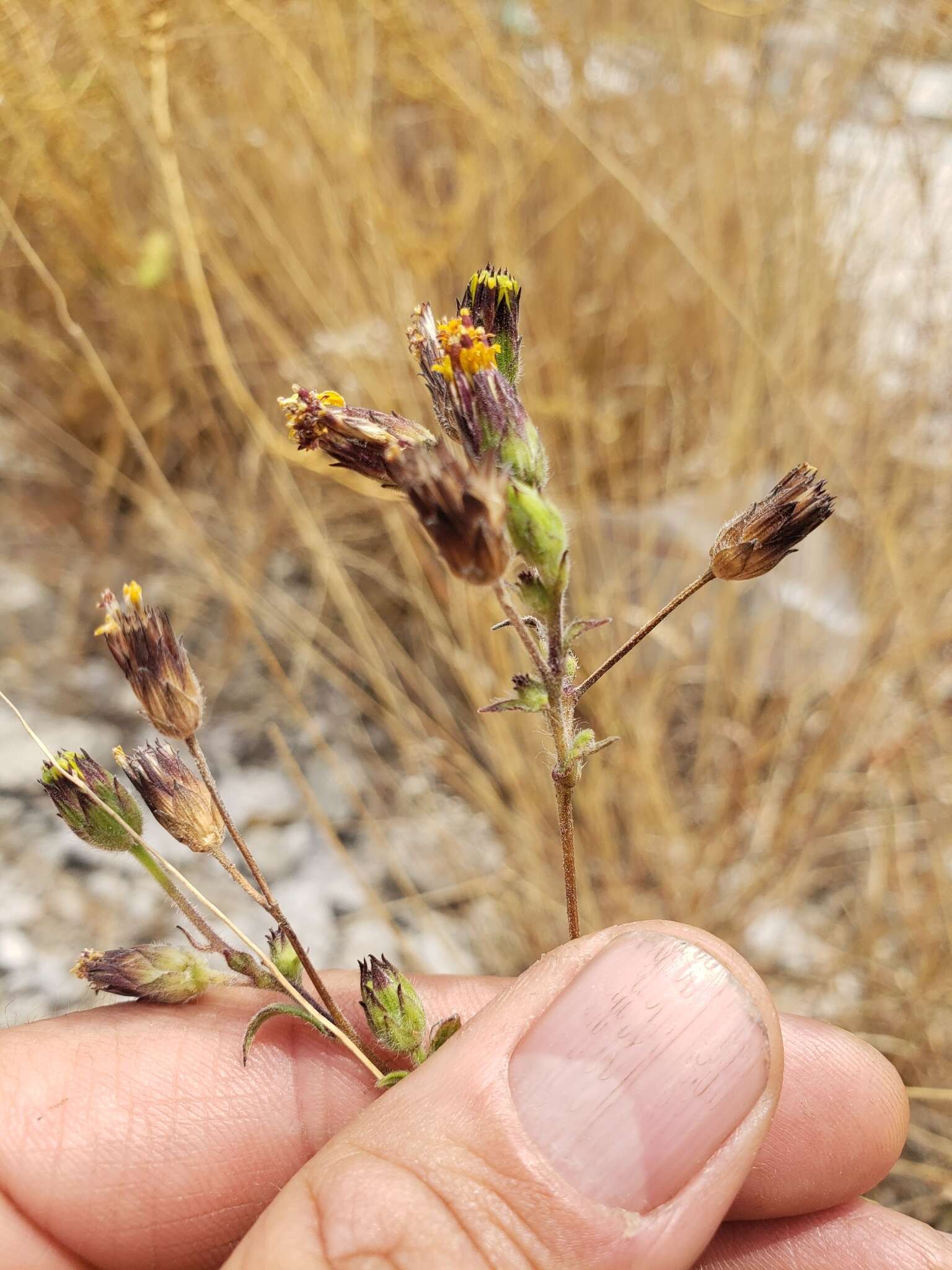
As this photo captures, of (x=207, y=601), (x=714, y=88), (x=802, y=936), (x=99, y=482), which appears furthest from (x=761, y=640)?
(x=99, y=482)

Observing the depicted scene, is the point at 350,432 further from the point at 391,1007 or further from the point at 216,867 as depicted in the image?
the point at 216,867

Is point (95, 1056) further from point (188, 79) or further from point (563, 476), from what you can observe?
point (188, 79)

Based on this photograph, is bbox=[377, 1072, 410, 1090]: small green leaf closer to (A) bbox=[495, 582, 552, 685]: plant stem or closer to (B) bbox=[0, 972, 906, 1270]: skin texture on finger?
(B) bbox=[0, 972, 906, 1270]: skin texture on finger

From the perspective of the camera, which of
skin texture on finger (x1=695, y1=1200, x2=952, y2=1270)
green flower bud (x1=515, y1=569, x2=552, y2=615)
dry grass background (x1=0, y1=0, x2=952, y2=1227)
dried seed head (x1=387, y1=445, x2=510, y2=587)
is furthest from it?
dry grass background (x1=0, y1=0, x2=952, y2=1227)

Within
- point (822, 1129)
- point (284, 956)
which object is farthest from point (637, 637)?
point (822, 1129)

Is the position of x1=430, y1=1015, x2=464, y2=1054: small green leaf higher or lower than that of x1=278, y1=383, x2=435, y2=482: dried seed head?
lower

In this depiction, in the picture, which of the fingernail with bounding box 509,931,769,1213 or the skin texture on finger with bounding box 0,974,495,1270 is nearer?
the fingernail with bounding box 509,931,769,1213

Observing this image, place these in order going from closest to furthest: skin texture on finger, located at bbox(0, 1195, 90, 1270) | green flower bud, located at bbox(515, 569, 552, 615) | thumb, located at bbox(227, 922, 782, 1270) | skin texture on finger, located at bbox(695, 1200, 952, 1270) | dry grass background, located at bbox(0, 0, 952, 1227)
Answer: green flower bud, located at bbox(515, 569, 552, 615) → thumb, located at bbox(227, 922, 782, 1270) → skin texture on finger, located at bbox(0, 1195, 90, 1270) → skin texture on finger, located at bbox(695, 1200, 952, 1270) → dry grass background, located at bbox(0, 0, 952, 1227)

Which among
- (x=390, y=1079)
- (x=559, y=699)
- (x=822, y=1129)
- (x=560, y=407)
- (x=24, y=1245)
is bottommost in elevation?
(x=822, y=1129)

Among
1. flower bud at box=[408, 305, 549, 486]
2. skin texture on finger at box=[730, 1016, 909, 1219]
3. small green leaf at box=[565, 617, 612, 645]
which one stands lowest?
skin texture on finger at box=[730, 1016, 909, 1219]

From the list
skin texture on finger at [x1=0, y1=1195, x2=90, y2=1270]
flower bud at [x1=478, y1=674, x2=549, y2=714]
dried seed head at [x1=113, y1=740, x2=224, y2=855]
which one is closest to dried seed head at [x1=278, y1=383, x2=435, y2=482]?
flower bud at [x1=478, y1=674, x2=549, y2=714]
